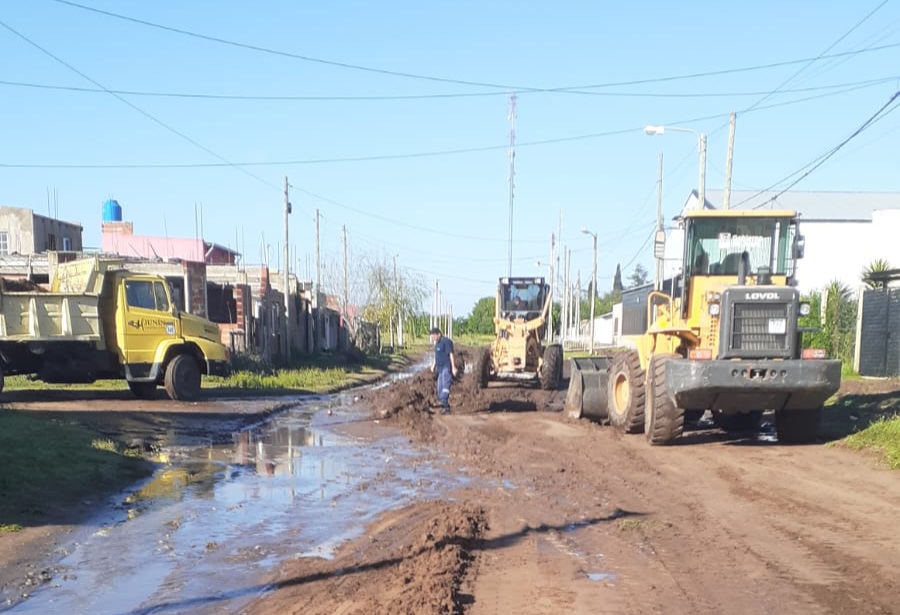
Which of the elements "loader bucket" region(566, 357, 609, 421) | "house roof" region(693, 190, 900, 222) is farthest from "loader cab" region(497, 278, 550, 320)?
"house roof" region(693, 190, 900, 222)

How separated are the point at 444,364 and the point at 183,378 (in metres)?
5.97

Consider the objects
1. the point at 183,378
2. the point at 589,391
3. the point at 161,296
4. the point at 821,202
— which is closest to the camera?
the point at 589,391

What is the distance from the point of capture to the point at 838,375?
11195mm

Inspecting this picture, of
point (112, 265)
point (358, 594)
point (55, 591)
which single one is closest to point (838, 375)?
point (358, 594)

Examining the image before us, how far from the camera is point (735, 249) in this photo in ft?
42.0

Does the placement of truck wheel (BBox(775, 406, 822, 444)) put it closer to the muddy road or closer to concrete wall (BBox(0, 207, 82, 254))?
the muddy road

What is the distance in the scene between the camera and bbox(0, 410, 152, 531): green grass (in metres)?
8.20

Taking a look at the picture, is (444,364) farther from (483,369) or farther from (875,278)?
(875,278)

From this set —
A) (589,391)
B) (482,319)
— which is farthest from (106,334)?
(482,319)

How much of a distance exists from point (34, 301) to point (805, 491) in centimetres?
1479

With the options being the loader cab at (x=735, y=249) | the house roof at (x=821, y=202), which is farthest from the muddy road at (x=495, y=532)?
the house roof at (x=821, y=202)

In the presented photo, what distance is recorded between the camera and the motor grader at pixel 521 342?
882 inches

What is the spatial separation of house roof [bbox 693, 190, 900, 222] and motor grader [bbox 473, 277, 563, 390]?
3600 cm

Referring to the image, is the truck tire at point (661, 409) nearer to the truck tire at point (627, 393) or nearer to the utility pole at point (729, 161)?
the truck tire at point (627, 393)
